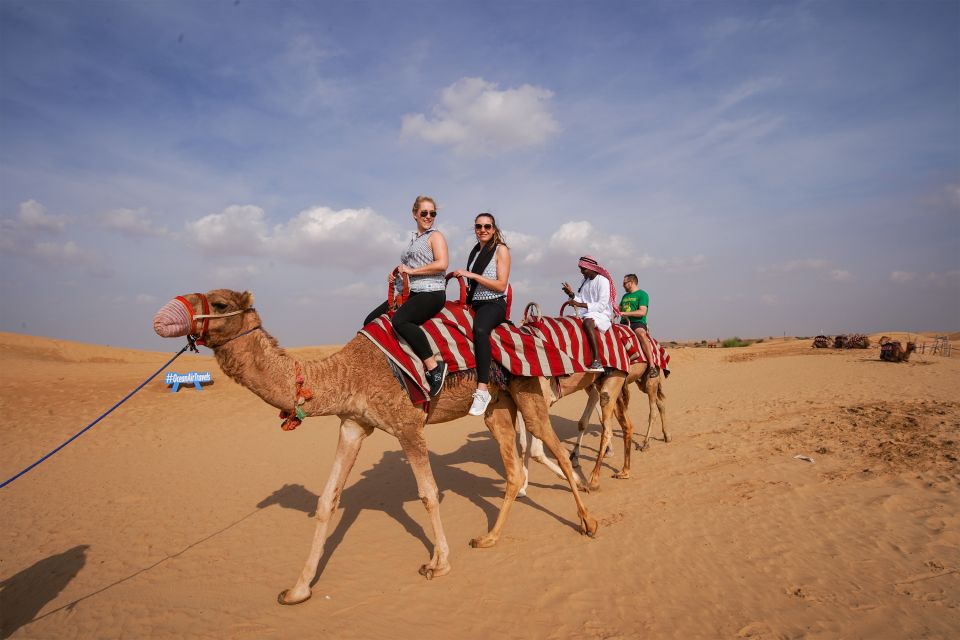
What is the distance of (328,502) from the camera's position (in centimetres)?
463

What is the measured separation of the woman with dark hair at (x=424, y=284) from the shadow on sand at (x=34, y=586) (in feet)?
14.3

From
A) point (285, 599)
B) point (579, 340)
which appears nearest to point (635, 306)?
point (579, 340)

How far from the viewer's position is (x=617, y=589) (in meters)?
4.26

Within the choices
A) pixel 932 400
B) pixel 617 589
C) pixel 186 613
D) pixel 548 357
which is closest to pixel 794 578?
pixel 617 589

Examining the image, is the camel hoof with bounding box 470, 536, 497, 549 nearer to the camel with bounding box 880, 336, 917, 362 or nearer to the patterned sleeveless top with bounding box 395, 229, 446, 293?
the patterned sleeveless top with bounding box 395, 229, 446, 293

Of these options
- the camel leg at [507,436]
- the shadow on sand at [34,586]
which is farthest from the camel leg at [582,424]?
the shadow on sand at [34,586]

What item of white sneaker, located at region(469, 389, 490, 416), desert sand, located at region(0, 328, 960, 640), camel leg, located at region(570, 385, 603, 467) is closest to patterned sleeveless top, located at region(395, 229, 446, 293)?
white sneaker, located at region(469, 389, 490, 416)

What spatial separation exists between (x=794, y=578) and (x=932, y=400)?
35.0 feet

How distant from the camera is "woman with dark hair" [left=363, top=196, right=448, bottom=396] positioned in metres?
4.54

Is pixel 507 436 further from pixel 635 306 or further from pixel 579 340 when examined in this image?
pixel 635 306

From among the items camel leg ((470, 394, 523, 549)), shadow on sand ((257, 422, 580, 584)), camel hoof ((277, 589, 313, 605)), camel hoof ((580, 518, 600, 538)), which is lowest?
shadow on sand ((257, 422, 580, 584))

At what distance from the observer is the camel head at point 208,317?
138 inches

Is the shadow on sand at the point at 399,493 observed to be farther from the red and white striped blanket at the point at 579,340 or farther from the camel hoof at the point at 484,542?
the red and white striped blanket at the point at 579,340

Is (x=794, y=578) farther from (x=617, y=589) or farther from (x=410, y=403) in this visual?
(x=410, y=403)
